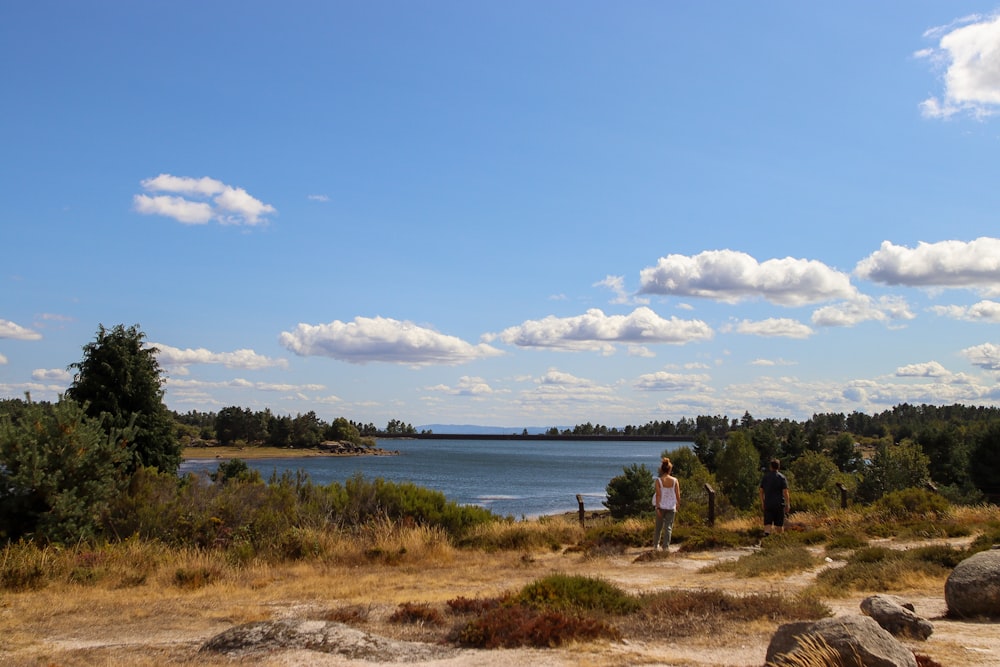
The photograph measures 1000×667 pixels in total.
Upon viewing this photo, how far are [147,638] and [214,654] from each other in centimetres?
149

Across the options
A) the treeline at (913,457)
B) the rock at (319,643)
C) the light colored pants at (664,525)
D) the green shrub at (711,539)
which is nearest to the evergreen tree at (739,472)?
the treeline at (913,457)

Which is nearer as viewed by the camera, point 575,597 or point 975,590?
point 975,590

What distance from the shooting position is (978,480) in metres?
53.2

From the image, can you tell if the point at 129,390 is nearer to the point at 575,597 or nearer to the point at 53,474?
the point at 53,474

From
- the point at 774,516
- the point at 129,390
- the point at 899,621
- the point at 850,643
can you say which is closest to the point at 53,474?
the point at 129,390

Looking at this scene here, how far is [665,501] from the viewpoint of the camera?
15.5 meters

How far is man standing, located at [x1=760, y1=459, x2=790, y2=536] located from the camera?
17.3 m

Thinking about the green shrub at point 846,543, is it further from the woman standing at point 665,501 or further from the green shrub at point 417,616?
the green shrub at point 417,616

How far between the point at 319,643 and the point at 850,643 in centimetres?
505

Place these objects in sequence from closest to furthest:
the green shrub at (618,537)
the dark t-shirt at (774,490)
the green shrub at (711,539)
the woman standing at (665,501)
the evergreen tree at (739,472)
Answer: the woman standing at (665,501), the green shrub at (711,539), the dark t-shirt at (774,490), the green shrub at (618,537), the evergreen tree at (739,472)

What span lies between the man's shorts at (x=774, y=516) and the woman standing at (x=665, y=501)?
288 cm

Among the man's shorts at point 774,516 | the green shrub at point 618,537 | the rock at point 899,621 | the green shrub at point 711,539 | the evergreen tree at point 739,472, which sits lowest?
the evergreen tree at point 739,472

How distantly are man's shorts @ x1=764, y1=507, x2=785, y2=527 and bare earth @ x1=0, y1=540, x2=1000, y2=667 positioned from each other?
208 centimetres

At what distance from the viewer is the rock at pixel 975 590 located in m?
8.75
